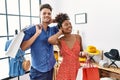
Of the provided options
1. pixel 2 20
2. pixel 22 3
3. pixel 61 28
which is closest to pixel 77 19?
pixel 22 3

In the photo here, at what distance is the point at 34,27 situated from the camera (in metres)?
1.63

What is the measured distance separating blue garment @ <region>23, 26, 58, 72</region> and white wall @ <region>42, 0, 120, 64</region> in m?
1.61

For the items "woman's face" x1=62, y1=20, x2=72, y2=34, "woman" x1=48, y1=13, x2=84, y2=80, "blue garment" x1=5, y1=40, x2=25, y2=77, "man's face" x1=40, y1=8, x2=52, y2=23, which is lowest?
"blue garment" x1=5, y1=40, x2=25, y2=77

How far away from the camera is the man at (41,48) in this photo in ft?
5.25

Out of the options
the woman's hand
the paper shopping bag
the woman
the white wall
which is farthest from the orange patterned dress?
the white wall

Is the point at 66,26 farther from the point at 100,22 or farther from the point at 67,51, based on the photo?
the point at 100,22

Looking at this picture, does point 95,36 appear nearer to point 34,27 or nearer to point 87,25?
point 87,25

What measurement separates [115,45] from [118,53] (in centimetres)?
22

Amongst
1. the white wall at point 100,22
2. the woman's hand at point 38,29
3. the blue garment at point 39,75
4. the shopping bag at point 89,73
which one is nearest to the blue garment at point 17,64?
the blue garment at point 39,75

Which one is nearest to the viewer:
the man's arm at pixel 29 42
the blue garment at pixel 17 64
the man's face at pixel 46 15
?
the man's arm at pixel 29 42

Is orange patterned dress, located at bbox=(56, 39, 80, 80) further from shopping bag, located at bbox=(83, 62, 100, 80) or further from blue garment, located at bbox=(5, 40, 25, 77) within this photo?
blue garment, located at bbox=(5, 40, 25, 77)

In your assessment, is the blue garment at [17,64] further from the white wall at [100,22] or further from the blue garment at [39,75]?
the white wall at [100,22]

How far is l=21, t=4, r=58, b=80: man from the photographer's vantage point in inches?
63.0

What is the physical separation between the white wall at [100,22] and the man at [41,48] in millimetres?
1578
